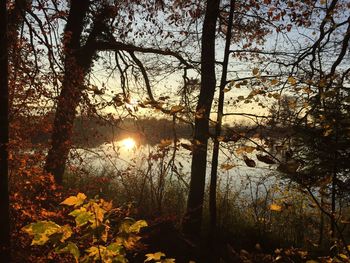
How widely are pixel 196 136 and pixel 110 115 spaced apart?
1764mm

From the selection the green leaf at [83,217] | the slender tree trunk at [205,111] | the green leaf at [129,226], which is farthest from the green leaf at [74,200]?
the slender tree trunk at [205,111]

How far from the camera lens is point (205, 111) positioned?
23.0ft

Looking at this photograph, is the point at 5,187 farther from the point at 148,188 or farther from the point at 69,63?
the point at 148,188

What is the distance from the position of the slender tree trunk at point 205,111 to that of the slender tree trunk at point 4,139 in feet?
13.2

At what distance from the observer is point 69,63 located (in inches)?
208

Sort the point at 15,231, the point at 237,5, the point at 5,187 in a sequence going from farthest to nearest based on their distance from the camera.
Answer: the point at 237,5, the point at 15,231, the point at 5,187

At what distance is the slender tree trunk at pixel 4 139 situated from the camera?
332 centimetres

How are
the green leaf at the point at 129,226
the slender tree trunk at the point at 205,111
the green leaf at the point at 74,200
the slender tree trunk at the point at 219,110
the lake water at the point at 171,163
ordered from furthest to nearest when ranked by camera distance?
1. the slender tree trunk at the point at 205,111
2. the slender tree trunk at the point at 219,110
3. the lake water at the point at 171,163
4. the green leaf at the point at 129,226
5. the green leaf at the point at 74,200

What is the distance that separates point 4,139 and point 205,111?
420 cm

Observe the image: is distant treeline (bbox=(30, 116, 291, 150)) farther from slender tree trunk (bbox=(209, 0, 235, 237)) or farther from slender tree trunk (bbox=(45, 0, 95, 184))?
slender tree trunk (bbox=(209, 0, 235, 237))

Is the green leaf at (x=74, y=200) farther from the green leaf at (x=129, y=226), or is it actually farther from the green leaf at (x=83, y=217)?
the green leaf at (x=129, y=226)

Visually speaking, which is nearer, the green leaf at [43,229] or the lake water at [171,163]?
the green leaf at [43,229]

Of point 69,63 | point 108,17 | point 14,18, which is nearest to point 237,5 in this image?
point 108,17

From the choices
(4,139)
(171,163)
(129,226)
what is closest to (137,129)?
(4,139)
